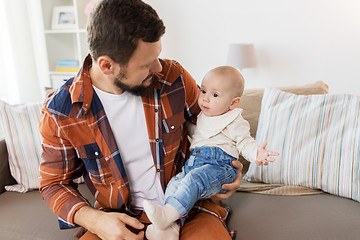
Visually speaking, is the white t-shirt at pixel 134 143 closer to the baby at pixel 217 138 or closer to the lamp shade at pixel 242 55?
the baby at pixel 217 138

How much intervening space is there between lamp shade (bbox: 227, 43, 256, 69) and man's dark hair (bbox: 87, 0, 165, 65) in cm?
199

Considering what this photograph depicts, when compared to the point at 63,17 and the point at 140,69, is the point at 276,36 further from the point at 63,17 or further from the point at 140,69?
the point at 140,69

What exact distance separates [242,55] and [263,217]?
6.25 feet

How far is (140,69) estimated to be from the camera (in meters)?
1.09

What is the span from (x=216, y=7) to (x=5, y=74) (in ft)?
7.01

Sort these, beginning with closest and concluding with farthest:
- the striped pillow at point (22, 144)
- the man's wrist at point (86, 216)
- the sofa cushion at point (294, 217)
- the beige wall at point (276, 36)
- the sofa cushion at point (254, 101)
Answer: the man's wrist at point (86, 216) < the sofa cushion at point (294, 217) < the striped pillow at point (22, 144) < the sofa cushion at point (254, 101) < the beige wall at point (276, 36)

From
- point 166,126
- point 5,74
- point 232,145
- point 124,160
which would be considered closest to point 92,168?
point 124,160

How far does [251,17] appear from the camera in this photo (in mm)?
3018

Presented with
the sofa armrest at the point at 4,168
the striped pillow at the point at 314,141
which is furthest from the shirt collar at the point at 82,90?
the striped pillow at the point at 314,141

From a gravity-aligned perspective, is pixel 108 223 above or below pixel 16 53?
below

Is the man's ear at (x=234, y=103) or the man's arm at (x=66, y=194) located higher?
the man's ear at (x=234, y=103)

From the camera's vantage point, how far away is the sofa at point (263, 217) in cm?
121

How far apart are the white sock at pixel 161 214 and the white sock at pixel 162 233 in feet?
0.08

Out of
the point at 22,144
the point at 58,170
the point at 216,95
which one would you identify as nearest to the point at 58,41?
the point at 22,144
